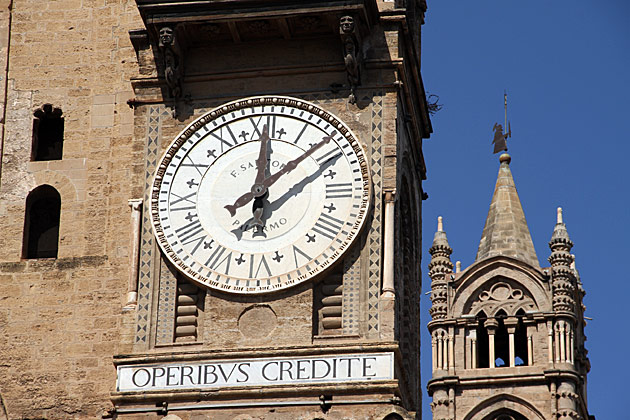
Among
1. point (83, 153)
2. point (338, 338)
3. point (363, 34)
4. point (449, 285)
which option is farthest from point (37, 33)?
point (449, 285)

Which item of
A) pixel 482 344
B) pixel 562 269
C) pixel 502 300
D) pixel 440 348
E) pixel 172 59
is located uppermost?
pixel 562 269

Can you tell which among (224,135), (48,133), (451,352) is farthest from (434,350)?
(224,135)

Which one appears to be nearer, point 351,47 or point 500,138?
point 351,47

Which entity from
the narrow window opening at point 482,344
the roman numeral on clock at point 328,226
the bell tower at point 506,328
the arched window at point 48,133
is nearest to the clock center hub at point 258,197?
the roman numeral on clock at point 328,226

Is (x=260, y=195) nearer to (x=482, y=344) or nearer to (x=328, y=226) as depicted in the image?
(x=328, y=226)

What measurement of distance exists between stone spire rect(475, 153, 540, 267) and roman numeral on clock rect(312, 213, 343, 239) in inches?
1050

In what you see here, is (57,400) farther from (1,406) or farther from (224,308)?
(224,308)

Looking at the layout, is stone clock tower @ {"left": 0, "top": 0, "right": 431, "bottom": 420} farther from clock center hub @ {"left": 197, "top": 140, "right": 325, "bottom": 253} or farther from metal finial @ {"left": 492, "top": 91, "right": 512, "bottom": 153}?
metal finial @ {"left": 492, "top": 91, "right": 512, "bottom": 153}

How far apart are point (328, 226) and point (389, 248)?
2.83 feet

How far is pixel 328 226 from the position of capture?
1094 inches

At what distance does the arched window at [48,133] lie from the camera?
3022 cm

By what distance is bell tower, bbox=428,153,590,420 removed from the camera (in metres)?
52.8

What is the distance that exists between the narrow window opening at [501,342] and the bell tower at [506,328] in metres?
0.03

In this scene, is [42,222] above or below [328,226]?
above
